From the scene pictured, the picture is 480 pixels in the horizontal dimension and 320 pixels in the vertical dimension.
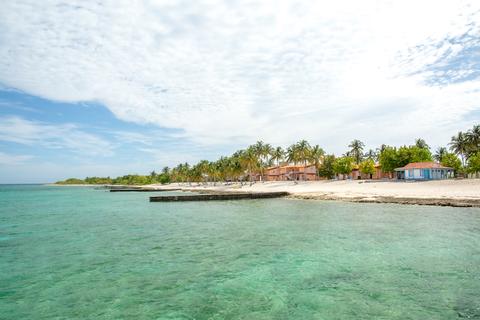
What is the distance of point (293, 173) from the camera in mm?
119250

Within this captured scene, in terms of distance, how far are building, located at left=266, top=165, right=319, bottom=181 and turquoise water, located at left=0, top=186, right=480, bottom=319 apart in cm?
8964

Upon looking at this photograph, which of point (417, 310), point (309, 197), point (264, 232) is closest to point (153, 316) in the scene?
point (417, 310)

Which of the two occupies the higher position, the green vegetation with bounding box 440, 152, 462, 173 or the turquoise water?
the green vegetation with bounding box 440, 152, 462, 173

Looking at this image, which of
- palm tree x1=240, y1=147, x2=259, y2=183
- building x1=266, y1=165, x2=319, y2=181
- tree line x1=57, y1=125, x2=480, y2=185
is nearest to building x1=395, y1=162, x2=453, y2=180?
tree line x1=57, y1=125, x2=480, y2=185

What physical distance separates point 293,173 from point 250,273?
10775cm

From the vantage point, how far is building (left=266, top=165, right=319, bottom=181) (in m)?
117

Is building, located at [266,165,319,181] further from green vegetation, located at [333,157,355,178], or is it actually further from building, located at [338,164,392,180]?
green vegetation, located at [333,157,355,178]

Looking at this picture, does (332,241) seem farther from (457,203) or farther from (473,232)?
(457,203)

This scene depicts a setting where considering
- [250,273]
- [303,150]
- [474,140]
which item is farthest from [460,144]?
[250,273]

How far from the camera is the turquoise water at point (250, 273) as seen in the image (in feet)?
31.6

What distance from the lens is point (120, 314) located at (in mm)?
9422

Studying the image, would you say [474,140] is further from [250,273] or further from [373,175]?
[250,273]

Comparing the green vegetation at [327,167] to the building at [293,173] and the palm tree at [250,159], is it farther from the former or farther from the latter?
the palm tree at [250,159]

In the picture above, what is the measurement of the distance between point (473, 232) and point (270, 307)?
1741 centimetres
